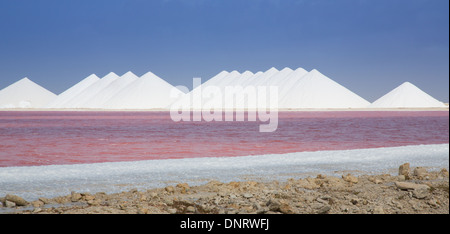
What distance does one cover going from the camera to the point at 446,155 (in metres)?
9.68

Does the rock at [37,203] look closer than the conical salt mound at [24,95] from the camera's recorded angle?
Yes

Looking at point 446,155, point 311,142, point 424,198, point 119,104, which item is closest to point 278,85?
point 119,104

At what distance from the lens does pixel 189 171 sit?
7523 millimetres

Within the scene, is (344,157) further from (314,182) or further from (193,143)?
(193,143)

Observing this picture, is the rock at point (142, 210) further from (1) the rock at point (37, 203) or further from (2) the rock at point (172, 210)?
(1) the rock at point (37, 203)

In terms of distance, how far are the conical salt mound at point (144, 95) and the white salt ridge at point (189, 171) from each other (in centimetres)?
6692

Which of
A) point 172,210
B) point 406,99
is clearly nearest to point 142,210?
point 172,210

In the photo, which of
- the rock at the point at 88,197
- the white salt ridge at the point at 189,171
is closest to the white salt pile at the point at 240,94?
the white salt ridge at the point at 189,171

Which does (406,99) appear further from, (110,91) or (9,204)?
(9,204)

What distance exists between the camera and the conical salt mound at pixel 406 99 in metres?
73.0

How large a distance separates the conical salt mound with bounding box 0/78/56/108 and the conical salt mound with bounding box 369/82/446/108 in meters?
69.6

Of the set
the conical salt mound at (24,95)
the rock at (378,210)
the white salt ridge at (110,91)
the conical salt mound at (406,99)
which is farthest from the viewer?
the conical salt mound at (24,95)

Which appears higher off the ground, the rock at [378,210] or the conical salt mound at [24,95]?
the conical salt mound at [24,95]

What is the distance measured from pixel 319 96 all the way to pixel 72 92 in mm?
53318
